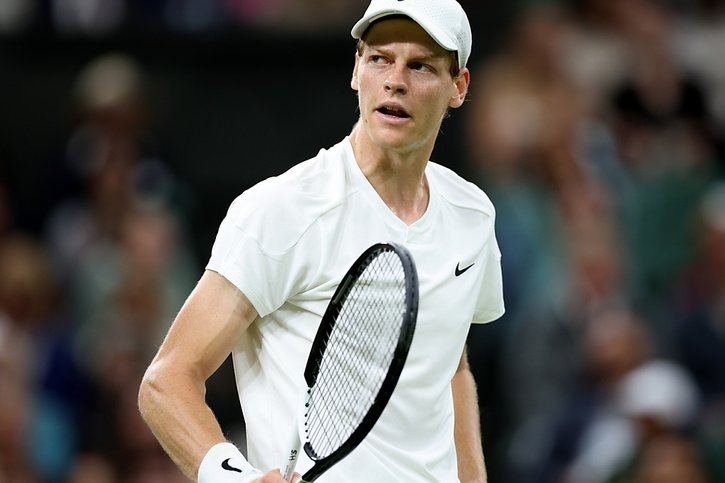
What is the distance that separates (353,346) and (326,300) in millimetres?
144

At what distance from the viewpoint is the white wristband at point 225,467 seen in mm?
3613

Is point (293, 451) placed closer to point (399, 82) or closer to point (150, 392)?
point (150, 392)

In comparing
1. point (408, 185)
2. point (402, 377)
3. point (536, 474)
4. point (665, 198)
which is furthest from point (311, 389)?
point (665, 198)

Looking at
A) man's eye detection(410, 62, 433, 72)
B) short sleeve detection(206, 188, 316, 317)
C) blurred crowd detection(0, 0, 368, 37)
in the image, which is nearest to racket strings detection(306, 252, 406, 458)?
short sleeve detection(206, 188, 316, 317)

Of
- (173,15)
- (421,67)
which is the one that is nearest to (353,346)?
(421,67)

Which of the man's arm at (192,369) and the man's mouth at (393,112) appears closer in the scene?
the man's arm at (192,369)

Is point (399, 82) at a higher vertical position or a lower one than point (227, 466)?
higher

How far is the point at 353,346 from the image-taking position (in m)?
3.85

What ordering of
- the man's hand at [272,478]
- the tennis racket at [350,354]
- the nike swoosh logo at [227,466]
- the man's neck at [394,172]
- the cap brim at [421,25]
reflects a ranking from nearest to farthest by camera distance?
the man's hand at [272,478]
the nike swoosh logo at [227,466]
the tennis racket at [350,354]
the cap brim at [421,25]
the man's neck at [394,172]

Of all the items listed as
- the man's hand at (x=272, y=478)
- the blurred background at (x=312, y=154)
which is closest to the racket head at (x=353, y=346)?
the man's hand at (x=272, y=478)

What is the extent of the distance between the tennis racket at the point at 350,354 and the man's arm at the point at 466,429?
61cm

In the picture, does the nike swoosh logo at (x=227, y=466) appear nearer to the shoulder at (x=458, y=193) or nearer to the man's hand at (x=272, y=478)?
the man's hand at (x=272, y=478)

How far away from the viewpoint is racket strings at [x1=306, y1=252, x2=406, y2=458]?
3766 mm

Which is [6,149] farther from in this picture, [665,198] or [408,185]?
[408,185]
